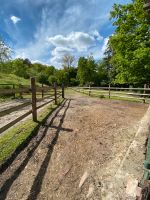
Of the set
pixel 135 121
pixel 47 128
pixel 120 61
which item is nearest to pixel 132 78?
pixel 120 61

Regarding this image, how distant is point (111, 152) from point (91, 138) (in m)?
0.92

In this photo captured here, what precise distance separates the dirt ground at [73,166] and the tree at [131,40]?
416 inches

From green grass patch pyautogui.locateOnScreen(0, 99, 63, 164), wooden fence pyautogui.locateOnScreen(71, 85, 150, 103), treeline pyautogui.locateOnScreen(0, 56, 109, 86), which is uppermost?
treeline pyautogui.locateOnScreen(0, 56, 109, 86)

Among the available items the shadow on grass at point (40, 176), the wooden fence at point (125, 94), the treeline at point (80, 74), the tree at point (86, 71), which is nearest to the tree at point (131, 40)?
the wooden fence at point (125, 94)

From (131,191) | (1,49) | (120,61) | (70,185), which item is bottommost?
→ (70,185)

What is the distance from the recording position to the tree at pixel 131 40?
14945 mm

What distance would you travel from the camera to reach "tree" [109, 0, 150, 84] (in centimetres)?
1495

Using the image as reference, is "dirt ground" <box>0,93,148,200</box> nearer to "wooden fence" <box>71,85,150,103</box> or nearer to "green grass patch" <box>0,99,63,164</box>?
"green grass patch" <box>0,99,63,164</box>

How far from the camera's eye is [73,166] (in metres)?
3.67

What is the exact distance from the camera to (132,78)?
15.9 metres

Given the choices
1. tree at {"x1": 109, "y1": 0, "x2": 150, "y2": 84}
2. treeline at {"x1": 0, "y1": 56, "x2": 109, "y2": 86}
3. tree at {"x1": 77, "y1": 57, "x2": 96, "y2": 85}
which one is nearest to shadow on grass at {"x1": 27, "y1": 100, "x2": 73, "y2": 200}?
tree at {"x1": 109, "y1": 0, "x2": 150, "y2": 84}

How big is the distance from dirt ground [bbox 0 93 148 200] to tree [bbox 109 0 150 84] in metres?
10.6

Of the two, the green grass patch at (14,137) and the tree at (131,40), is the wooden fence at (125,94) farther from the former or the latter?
the green grass patch at (14,137)

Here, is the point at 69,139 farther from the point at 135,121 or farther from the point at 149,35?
the point at 149,35
